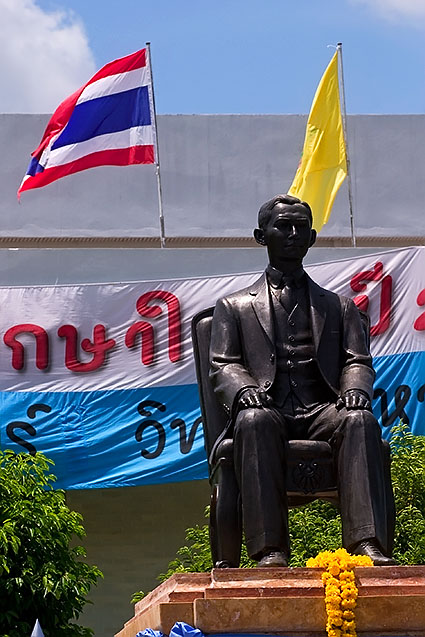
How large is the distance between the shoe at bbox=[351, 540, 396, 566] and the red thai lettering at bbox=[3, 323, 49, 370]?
512 inches

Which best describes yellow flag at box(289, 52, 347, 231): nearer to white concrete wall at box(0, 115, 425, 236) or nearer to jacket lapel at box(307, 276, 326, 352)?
white concrete wall at box(0, 115, 425, 236)

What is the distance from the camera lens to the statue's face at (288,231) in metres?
7.92

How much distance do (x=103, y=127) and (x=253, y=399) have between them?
13274 mm

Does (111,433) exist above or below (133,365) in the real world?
below

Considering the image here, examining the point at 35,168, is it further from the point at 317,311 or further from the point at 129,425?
the point at 317,311

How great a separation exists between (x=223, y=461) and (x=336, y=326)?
0.95m

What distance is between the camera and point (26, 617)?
14602mm

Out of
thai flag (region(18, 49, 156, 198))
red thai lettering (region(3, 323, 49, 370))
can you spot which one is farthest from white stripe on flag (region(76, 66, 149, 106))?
red thai lettering (region(3, 323, 49, 370))

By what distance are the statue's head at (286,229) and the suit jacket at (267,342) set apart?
167mm

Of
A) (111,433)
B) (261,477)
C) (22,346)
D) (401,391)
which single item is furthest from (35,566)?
(261,477)

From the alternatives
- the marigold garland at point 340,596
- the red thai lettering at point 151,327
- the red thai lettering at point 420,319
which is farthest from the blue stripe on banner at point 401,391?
the marigold garland at point 340,596

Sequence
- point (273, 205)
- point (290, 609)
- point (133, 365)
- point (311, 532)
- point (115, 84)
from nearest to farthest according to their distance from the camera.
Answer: point (290, 609), point (273, 205), point (311, 532), point (133, 365), point (115, 84)

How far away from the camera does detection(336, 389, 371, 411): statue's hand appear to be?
292 inches

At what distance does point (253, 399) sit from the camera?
7387 mm
